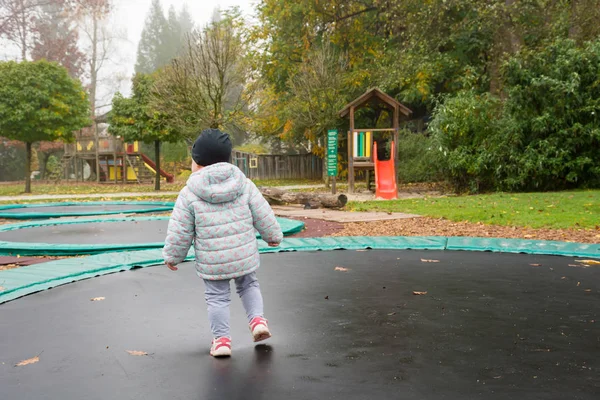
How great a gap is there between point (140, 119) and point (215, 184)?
529 inches

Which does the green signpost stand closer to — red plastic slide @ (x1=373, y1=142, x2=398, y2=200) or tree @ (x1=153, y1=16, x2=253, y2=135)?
red plastic slide @ (x1=373, y1=142, x2=398, y2=200)

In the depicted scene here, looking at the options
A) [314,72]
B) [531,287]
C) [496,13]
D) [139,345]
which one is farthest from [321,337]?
[314,72]

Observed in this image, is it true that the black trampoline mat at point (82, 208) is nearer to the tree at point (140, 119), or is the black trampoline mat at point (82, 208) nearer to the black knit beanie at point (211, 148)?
the tree at point (140, 119)

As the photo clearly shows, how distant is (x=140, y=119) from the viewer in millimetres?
14992

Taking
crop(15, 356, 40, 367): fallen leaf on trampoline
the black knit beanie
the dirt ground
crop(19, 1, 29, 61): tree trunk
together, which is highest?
crop(19, 1, 29, 61): tree trunk

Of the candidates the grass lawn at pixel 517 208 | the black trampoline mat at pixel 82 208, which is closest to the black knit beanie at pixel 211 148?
the grass lawn at pixel 517 208

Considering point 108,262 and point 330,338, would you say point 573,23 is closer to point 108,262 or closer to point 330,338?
point 108,262

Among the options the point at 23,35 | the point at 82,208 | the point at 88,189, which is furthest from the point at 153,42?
the point at 82,208

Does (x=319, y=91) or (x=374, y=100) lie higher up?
(x=319, y=91)

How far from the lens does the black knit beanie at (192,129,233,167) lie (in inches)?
89.4

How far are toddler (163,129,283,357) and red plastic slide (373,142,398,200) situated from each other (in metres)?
8.73

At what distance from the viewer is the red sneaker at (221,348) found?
6.98 ft

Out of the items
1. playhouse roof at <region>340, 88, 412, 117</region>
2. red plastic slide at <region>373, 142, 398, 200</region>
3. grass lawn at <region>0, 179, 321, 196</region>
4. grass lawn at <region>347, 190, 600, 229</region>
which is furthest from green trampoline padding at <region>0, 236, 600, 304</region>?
grass lawn at <region>0, 179, 321, 196</region>

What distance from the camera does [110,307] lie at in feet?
9.72
